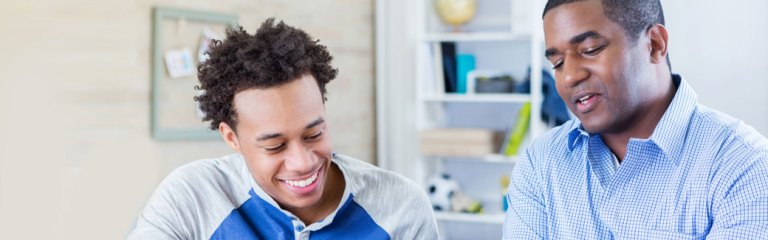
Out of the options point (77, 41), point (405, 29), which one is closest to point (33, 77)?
point (77, 41)

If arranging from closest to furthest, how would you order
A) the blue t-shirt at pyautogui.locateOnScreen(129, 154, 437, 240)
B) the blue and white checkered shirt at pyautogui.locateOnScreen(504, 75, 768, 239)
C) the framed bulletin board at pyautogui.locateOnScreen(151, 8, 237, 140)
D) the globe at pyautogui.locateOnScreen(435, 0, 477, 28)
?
the blue and white checkered shirt at pyautogui.locateOnScreen(504, 75, 768, 239) < the blue t-shirt at pyautogui.locateOnScreen(129, 154, 437, 240) < the framed bulletin board at pyautogui.locateOnScreen(151, 8, 237, 140) < the globe at pyautogui.locateOnScreen(435, 0, 477, 28)

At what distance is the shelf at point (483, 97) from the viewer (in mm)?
4324

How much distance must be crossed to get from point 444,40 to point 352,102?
532 mm

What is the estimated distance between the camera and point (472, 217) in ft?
14.6

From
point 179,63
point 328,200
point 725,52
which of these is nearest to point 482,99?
point 725,52

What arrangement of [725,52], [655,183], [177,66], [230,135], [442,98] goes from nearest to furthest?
[655,183]
[230,135]
[177,66]
[725,52]
[442,98]

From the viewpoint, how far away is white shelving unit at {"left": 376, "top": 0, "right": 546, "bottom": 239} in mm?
4500

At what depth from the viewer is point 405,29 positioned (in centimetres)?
456

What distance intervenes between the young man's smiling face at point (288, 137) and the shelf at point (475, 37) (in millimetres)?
2669

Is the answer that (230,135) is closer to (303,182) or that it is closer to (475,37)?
(303,182)

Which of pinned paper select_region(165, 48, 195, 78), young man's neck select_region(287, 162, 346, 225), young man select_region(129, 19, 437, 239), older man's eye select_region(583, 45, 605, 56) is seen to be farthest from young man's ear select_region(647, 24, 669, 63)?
pinned paper select_region(165, 48, 195, 78)

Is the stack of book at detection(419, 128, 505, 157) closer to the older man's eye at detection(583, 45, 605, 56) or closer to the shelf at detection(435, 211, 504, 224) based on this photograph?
the shelf at detection(435, 211, 504, 224)

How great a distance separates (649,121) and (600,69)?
0.49ft

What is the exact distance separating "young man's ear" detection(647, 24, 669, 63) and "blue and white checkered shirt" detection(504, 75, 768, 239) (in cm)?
6
